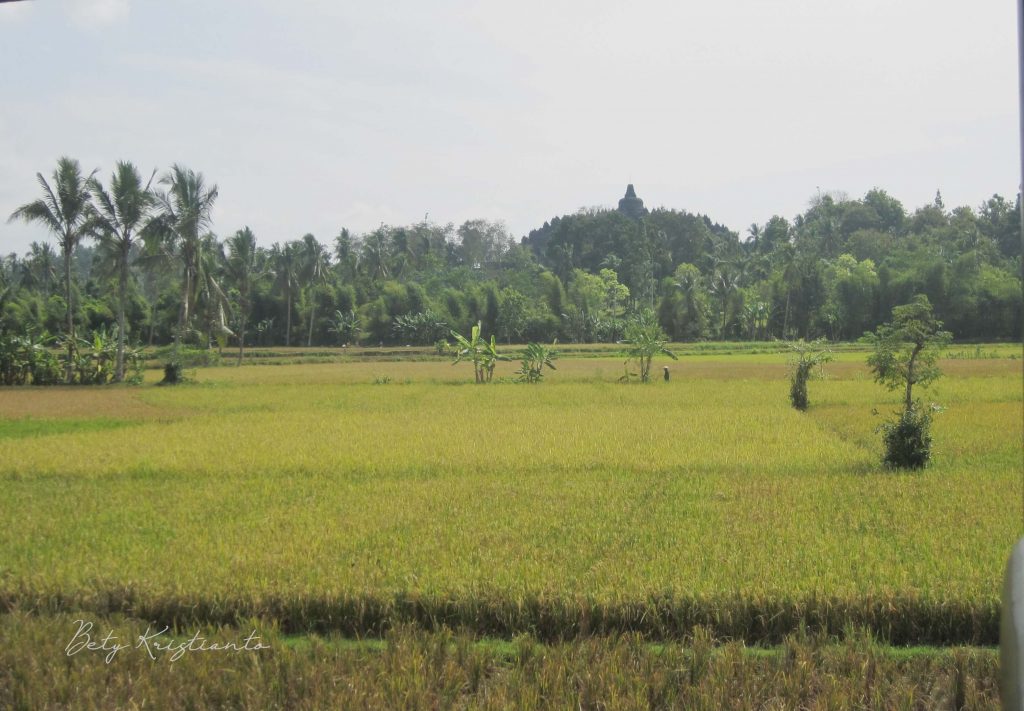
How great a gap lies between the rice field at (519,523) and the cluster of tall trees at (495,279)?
453 inches

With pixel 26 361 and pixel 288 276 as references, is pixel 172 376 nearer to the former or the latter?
pixel 26 361

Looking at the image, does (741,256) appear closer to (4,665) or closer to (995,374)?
(995,374)

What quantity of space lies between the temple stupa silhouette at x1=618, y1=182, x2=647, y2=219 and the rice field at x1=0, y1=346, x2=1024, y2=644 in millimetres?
69550

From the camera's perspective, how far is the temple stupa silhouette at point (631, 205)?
266 feet

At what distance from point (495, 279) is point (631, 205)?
42.6 metres

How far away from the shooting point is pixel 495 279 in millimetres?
41781

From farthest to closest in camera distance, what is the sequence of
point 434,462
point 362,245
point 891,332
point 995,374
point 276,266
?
1. point 362,245
2. point 276,266
3. point 995,374
4. point 891,332
5. point 434,462

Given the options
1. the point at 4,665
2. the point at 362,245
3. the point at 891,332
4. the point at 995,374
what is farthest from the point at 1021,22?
the point at 362,245

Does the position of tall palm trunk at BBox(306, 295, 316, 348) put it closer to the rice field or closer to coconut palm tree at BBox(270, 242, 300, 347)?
coconut palm tree at BBox(270, 242, 300, 347)

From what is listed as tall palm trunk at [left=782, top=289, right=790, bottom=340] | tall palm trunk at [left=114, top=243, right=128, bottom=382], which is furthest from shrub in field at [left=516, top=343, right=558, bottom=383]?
tall palm trunk at [left=782, top=289, right=790, bottom=340]

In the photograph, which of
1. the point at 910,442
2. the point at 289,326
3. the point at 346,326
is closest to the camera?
the point at 910,442

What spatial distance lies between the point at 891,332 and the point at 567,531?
5667 millimetres

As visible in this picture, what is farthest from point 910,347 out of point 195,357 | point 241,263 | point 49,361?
point 241,263

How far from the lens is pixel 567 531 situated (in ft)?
18.7
